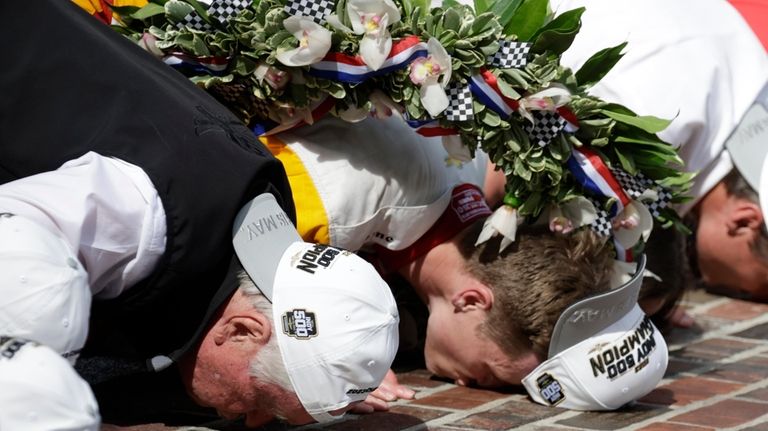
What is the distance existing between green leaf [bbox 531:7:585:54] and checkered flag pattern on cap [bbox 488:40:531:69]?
0.14ft

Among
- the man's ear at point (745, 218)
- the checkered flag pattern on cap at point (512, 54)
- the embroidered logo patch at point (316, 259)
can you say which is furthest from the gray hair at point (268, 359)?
the man's ear at point (745, 218)

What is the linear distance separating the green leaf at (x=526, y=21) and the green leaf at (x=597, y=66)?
0.19 m

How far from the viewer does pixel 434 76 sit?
3.18 m

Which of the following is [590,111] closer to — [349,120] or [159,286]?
[349,120]

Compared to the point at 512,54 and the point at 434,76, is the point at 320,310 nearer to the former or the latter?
the point at 434,76

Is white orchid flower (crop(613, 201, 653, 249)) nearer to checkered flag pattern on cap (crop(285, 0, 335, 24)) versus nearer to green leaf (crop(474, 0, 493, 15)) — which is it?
green leaf (crop(474, 0, 493, 15))

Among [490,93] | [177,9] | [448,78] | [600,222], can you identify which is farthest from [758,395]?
[177,9]

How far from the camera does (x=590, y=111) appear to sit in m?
3.32

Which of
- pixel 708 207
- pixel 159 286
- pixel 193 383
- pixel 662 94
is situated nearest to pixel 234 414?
pixel 193 383

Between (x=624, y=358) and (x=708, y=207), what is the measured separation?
1.27 meters

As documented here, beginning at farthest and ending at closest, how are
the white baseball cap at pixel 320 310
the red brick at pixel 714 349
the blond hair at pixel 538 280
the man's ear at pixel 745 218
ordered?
1. the man's ear at pixel 745 218
2. the red brick at pixel 714 349
3. the blond hair at pixel 538 280
4. the white baseball cap at pixel 320 310

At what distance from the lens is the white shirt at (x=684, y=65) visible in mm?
3930

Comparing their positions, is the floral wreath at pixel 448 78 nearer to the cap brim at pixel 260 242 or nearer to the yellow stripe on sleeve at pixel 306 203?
the yellow stripe on sleeve at pixel 306 203

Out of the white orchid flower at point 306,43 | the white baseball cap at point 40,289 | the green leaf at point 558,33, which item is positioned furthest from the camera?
the green leaf at point 558,33
